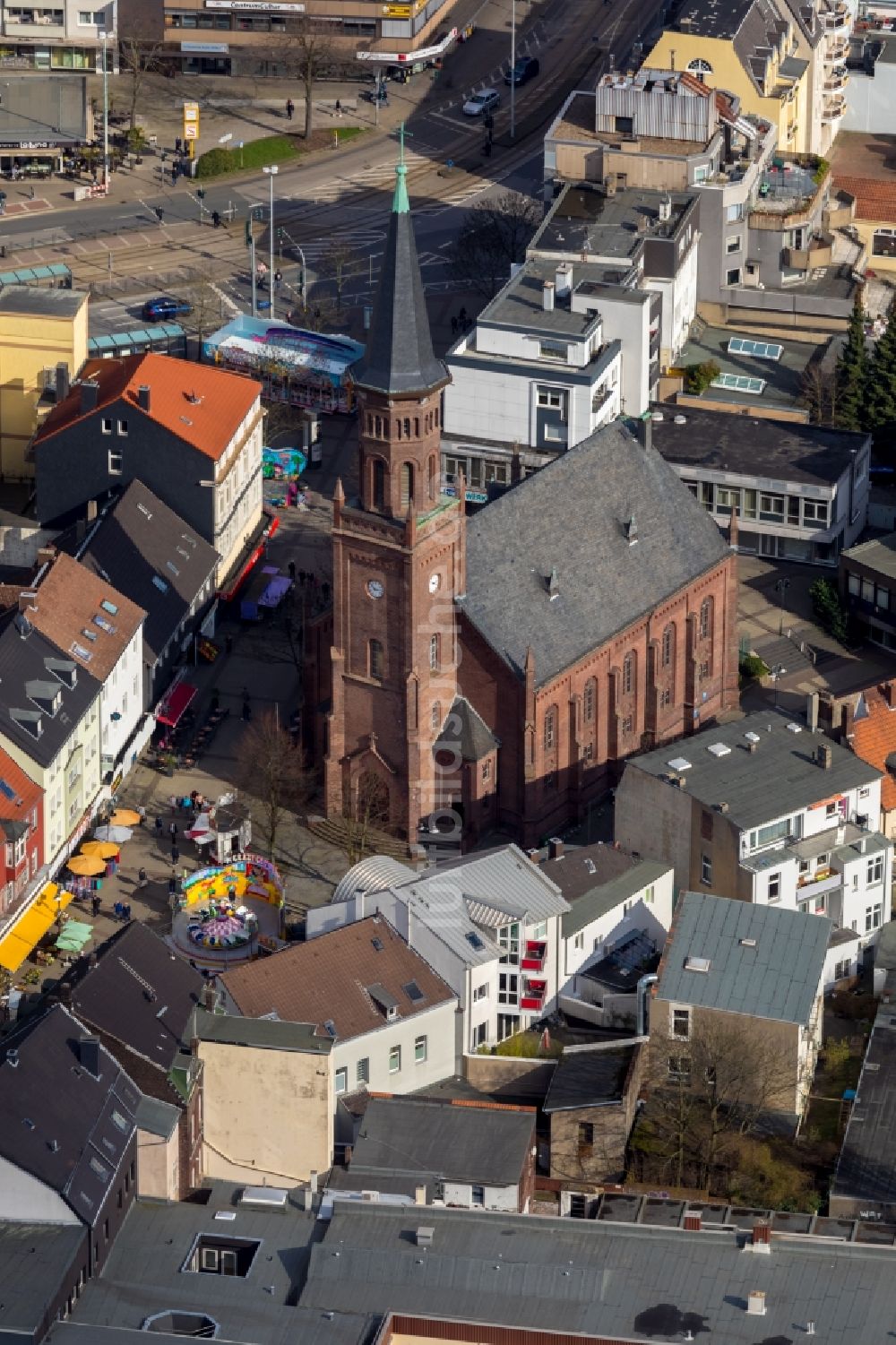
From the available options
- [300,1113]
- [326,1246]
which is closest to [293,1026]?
[300,1113]

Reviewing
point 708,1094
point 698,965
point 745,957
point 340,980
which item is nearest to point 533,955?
point 698,965

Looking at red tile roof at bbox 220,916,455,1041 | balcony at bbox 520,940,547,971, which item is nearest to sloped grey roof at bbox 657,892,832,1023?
balcony at bbox 520,940,547,971

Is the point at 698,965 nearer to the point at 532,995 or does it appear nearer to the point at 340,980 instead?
the point at 532,995

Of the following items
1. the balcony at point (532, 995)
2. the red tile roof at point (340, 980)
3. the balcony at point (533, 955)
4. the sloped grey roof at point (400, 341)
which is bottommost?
the balcony at point (532, 995)

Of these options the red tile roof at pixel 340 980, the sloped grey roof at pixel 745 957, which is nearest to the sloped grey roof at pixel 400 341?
the red tile roof at pixel 340 980

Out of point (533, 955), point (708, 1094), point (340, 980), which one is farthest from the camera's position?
point (533, 955)

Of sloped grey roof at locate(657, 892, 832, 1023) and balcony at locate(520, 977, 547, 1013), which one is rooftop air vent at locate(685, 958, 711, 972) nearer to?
sloped grey roof at locate(657, 892, 832, 1023)

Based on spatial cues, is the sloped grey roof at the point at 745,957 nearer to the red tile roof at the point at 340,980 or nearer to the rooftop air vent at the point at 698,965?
the rooftop air vent at the point at 698,965
